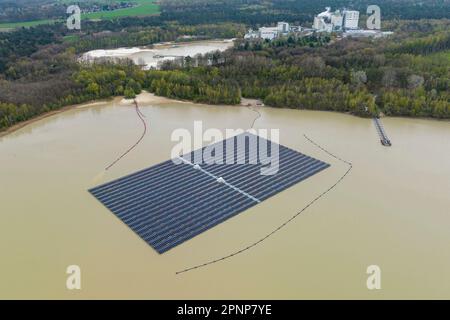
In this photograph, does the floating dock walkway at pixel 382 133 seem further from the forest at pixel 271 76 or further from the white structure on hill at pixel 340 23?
the white structure on hill at pixel 340 23

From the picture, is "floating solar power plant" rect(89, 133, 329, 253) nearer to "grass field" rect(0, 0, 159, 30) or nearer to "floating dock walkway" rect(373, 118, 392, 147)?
"floating dock walkway" rect(373, 118, 392, 147)

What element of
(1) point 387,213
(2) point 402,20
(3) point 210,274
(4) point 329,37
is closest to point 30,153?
(3) point 210,274

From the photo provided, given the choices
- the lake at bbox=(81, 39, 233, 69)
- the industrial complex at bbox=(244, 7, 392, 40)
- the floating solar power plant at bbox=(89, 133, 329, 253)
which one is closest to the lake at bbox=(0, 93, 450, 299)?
the floating solar power plant at bbox=(89, 133, 329, 253)

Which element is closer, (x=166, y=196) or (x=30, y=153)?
(x=166, y=196)

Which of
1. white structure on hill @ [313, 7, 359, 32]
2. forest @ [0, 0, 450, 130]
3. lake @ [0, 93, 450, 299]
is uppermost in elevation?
white structure on hill @ [313, 7, 359, 32]
